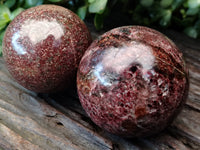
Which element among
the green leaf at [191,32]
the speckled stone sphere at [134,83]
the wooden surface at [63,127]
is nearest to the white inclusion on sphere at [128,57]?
the speckled stone sphere at [134,83]

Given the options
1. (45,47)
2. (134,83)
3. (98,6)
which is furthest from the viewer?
(98,6)

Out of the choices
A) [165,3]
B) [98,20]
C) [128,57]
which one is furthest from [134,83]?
[165,3]

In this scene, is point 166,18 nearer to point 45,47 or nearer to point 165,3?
point 165,3

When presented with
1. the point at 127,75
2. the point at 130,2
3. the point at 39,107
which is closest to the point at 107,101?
the point at 127,75

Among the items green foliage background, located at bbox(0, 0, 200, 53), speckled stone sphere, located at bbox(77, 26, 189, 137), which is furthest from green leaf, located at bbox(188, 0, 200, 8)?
speckled stone sphere, located at bbox(77, 26, 189, 137)

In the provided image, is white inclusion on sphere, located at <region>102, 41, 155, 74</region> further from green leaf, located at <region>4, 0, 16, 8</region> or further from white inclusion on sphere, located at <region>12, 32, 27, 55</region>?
green leaf, located at <region>4, 0, 16, 8</region>

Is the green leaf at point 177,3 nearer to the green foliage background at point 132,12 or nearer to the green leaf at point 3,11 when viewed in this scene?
the green foliage background at point 132,12

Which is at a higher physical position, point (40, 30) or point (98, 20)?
point (40, 30)
